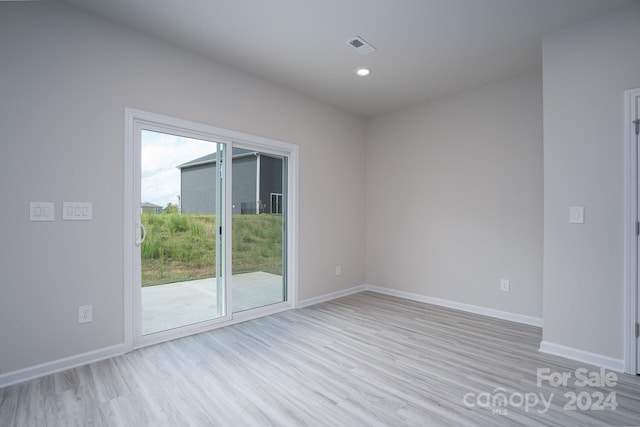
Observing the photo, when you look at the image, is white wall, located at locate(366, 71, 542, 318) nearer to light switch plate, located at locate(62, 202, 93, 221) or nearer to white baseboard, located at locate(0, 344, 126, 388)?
white baseboard, located at locate(0, 344, 126, 388)

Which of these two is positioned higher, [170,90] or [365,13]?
[365,13]

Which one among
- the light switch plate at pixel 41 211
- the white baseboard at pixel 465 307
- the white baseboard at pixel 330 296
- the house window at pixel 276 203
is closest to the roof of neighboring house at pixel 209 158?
the house window at pixel 276 203

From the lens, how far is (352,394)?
204 centimetres

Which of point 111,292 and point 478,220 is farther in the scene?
point 478,220

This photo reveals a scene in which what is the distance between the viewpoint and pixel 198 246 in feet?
10.4

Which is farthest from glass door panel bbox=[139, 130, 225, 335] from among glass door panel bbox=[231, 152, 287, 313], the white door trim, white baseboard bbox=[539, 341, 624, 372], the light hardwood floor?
the white door trim

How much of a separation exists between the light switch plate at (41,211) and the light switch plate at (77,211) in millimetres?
74

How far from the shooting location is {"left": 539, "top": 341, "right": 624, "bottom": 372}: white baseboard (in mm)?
2350

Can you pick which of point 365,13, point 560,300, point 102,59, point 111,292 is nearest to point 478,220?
point 560,300

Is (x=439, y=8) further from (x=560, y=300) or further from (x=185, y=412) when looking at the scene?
(x=185, y=412)

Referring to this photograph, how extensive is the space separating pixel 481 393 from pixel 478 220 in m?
2.24

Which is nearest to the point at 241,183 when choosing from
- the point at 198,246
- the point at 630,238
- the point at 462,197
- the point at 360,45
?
the point at 198,246

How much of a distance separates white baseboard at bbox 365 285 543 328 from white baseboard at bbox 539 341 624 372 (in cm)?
76

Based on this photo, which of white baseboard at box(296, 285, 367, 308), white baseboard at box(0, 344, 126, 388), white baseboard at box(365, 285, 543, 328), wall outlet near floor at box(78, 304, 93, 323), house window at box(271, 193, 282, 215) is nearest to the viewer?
white baseboard at box(0, 344, 126, 388)
